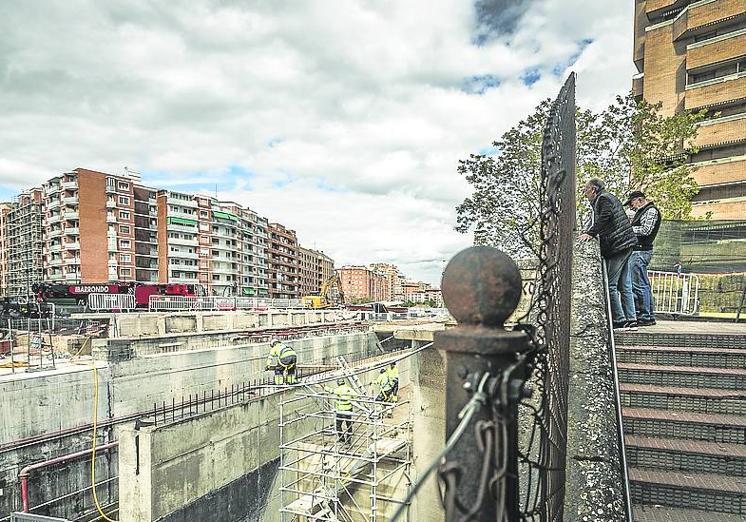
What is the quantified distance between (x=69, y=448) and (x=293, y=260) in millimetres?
80932

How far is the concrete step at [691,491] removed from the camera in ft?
8.66

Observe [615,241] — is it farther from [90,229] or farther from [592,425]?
[90,229]

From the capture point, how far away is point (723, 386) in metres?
3.47

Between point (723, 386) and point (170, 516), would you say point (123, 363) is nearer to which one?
point (170, 516)

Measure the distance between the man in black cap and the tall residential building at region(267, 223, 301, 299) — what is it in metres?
75.2

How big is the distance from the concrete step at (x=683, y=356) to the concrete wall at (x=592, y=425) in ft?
3.31

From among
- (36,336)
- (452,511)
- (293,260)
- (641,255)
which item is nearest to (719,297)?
(641,255)

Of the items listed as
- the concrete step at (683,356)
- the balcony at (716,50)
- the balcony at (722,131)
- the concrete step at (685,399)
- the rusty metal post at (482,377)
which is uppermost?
the balcony at (716,50)

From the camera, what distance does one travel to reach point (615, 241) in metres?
4.79

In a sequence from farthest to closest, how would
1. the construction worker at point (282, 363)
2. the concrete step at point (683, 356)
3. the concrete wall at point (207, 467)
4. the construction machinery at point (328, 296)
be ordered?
the construction machinery at point (328, 296) < the construction worker at point (282, 363) < the concrete wall at point (207, 467) < the concrete step at point (683, 356)

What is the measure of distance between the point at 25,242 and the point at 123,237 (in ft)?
63.4

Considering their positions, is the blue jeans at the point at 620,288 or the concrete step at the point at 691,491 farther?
the blue jeans at the point at 620,288

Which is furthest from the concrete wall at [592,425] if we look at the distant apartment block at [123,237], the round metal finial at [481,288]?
the distant apartment block at [123,237]

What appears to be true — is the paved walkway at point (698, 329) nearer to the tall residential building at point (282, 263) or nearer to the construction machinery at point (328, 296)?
the construction machinery at point (328, 296)
